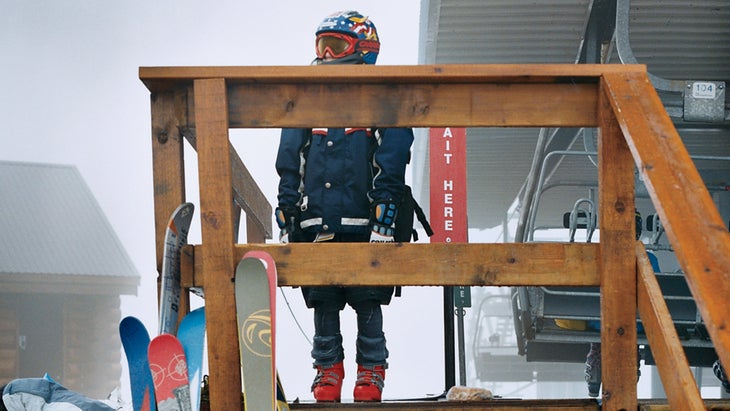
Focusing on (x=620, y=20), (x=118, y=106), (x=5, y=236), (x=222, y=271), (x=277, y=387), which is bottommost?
(x=277, y=387)

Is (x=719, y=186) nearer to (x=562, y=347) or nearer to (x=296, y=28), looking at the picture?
(x=562, y=347)

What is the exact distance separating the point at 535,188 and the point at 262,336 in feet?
14.0

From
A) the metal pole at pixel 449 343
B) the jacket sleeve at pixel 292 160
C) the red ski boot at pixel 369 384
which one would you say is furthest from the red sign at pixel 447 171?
the red ski boot at pixel 369 384

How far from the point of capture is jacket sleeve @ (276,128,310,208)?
4320mm

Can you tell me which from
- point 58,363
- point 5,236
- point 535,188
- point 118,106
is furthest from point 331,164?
point 118,106

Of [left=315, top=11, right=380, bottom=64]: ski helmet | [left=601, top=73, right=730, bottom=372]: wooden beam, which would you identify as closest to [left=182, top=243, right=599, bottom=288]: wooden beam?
[left=601, top=73, right=730, bottom=372]: wooden beam

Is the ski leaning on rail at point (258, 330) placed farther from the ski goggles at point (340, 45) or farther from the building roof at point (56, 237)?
the building roof at point (56, 237)

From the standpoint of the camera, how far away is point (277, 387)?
10.8 ft

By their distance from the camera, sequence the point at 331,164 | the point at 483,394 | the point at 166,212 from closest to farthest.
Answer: the point at 166,212 → the point at 483,394 → the point at 331,164

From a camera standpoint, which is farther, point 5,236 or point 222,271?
point 5,236

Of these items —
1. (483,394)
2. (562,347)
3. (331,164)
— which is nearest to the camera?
(483,394)

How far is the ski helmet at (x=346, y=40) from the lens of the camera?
14.6ft

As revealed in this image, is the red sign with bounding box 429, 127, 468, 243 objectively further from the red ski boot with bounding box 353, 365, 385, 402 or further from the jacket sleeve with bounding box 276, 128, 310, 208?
the red ski boot with bounding box 353, 365, 385, 402

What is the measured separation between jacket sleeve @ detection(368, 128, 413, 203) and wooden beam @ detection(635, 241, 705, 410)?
104 cm
